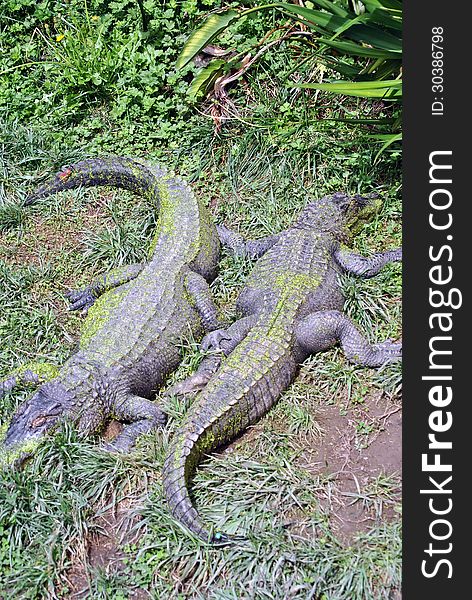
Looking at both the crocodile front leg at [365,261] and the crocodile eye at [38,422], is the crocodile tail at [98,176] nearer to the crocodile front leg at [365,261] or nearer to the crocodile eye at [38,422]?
the crocodile front leg at [365,261]

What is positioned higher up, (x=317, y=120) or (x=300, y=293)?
(x=317, y=120)

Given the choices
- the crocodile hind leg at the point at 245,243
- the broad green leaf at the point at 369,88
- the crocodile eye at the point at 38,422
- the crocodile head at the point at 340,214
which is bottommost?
the crocodile eye at the point at 38,422

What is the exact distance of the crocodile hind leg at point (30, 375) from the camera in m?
5.32

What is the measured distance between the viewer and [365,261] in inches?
232

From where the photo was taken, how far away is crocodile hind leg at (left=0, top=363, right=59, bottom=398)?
209 inches

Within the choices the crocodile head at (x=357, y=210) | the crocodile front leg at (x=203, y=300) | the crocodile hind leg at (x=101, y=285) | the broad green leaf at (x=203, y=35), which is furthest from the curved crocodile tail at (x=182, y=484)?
the broad green leaf at (x=203, y=35)

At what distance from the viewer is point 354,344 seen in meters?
5.27

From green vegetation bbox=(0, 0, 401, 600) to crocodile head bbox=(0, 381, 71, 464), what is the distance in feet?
0.29

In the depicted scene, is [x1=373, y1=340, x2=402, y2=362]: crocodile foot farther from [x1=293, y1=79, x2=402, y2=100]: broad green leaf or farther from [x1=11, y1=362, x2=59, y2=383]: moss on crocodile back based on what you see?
[x1=11, y1=362, x2=59, y2=383]: moss on crocodile back

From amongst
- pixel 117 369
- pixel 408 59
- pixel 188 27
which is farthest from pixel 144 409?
pixel 188 27

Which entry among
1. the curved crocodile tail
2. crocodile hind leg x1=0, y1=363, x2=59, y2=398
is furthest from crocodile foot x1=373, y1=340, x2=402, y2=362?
crocodile hind leg x1=0, y1=363, x2=59, y2=398

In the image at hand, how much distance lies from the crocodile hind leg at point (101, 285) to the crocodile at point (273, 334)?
0.80 meters

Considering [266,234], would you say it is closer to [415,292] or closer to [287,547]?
[415,292]

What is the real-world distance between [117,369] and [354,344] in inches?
62.2
